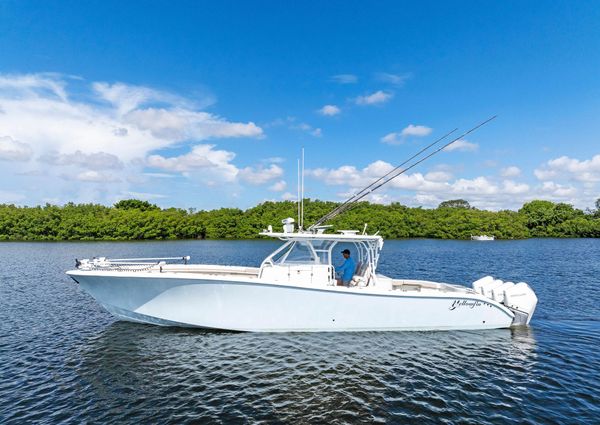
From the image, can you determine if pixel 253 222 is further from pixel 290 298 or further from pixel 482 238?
pixel 290 298

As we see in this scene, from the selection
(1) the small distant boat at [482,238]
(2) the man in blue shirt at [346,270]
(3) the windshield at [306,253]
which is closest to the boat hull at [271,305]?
(2) the man in blue shirt at [346,270]

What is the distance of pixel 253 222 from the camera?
8706 cm

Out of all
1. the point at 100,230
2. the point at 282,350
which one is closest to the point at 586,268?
the point at 282,350

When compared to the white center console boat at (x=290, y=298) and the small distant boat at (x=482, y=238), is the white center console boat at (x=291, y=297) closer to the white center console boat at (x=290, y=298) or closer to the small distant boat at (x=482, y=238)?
the white center console boat at (x=290, y=298)

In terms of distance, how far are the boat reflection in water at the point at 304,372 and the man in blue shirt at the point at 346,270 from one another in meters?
1.66

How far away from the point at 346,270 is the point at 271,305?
2638 mm

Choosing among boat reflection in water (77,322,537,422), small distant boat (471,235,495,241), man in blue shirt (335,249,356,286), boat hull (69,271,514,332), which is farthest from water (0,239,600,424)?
small distant boat (471,235,495,241)

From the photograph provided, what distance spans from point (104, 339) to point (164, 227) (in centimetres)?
7482

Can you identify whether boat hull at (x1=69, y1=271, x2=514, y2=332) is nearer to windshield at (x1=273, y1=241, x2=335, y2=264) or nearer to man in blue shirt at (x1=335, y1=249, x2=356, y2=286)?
man in blue shirt at (x1=335, y1=249, x2=356, y2=286)

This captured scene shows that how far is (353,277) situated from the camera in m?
11.8

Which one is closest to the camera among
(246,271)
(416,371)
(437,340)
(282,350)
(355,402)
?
(355,402)

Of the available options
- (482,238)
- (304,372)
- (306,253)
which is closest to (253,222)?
(482,238)

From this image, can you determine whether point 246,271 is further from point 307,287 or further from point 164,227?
point 164,227

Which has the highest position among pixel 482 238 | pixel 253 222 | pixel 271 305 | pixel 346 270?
pixel 253 222
